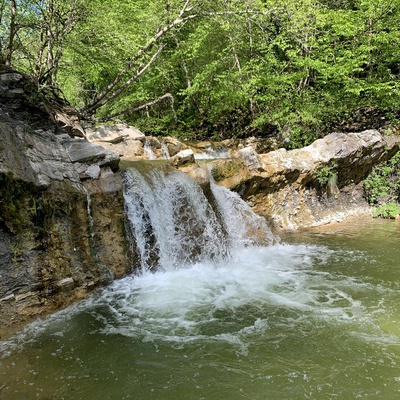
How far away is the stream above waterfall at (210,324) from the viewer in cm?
320

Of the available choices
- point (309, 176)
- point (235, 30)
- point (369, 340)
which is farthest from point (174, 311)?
point (235, 30)

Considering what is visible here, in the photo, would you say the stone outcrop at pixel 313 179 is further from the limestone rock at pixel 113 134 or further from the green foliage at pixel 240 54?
the limestone rock at pixel 113 134

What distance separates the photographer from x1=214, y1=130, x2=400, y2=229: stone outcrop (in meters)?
9.15

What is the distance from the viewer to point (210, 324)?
435cm

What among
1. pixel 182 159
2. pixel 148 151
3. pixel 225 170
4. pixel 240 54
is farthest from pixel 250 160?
pixel 240 54

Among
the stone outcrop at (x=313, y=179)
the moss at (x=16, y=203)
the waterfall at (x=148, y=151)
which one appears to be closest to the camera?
the moss at (x=16, y=203)

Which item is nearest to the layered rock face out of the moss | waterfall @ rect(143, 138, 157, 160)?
the moss

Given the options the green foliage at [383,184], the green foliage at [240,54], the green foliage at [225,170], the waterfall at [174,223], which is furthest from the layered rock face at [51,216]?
the green foliage at [383,184]

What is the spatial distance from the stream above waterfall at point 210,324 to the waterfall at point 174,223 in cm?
2

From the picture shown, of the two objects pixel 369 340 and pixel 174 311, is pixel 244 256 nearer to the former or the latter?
pixel 174 311

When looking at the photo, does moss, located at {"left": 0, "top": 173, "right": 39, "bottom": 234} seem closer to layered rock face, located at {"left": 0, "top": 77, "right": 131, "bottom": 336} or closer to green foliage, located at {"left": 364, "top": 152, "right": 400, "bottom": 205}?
layered rock face, located at {"left": 0, "top": 77, "right": 131, "bottom": 336}

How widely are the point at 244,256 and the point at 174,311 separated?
3.00 m

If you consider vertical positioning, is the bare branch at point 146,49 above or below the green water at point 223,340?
above

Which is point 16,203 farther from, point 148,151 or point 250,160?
point 148,151
